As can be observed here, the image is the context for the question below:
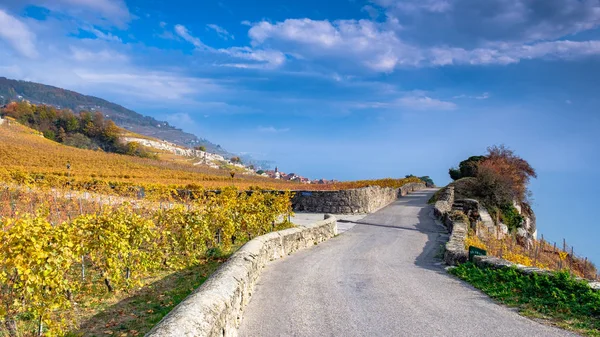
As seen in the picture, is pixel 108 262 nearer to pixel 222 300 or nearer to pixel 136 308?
pixel 136 308

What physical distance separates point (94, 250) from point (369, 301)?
5298 mm

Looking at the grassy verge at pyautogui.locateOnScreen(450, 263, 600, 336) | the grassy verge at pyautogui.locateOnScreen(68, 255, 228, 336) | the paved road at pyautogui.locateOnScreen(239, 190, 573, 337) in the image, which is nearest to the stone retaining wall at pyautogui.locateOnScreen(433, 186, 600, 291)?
the grassy verge at pyautogui.locateOnScreen(450, 263, 600, 336)

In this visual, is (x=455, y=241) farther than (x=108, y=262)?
Yes

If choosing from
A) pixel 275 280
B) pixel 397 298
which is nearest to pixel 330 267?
pixel 275 280

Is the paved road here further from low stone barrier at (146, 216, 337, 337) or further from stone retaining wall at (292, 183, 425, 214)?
stone retaining wall at (292, 183, 425, 214)

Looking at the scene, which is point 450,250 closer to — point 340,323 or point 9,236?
point 340,323

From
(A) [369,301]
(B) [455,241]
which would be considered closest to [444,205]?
(B) [455,241]

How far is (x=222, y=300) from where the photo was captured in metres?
5.52

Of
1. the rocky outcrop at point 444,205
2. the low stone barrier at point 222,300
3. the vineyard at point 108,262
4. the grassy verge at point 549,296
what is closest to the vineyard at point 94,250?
the vineyard at point 108,262

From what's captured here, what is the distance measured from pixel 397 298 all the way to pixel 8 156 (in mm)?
55988

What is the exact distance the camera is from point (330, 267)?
1153 centimetres

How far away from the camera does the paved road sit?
6.54m

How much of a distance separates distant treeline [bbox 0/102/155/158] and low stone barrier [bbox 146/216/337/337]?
104m

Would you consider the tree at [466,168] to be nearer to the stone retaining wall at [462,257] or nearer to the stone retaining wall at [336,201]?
the stone retaining wall at [336,201]
